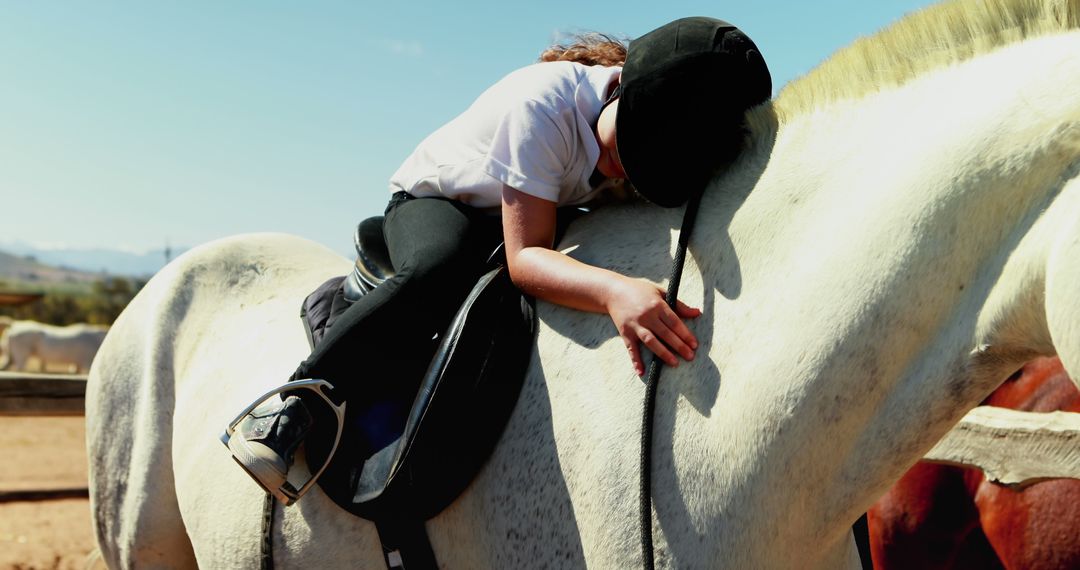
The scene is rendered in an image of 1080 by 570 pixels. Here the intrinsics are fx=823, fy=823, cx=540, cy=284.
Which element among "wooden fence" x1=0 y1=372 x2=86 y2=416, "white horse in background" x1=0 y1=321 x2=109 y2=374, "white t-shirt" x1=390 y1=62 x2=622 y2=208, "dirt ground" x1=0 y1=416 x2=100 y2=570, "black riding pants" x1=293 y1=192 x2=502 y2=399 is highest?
"white t-shirt" x1=390 y1=62 x2=622 y2=208

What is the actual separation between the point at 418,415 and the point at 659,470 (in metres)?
0.50

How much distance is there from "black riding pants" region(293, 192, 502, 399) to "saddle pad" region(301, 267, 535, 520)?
104mm

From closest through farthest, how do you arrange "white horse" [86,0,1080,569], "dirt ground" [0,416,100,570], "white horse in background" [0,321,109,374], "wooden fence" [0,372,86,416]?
"white horse" [86,0,1080,569] < "wooden fence" [0,372,86,416] < "dirt ground" [0,416,100,570] < "white horse in background" [0,321,109,374]

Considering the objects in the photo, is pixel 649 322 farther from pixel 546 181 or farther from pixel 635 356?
pixel 546 181

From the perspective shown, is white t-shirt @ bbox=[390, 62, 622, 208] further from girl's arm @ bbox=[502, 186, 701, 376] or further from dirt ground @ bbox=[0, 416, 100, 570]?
dirt ground @ bbox=[0, 416, 100, 570]

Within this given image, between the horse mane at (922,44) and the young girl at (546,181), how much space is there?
142 mm

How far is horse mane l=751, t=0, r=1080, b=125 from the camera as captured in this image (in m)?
1.26

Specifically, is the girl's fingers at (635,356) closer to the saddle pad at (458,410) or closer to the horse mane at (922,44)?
the saddle pad at (458,410)

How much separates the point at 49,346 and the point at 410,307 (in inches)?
798

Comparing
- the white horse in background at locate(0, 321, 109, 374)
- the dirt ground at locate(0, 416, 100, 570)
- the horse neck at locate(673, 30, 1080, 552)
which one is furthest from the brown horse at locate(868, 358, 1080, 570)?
the white horse in background at locate(0, 321, 109, 374)

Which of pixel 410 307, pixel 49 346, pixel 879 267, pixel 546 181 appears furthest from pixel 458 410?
pixel 49 346

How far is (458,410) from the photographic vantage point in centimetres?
163

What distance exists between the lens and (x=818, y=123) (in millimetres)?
1470

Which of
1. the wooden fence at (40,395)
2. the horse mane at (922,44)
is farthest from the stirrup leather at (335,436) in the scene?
the wooden fence at (40,395)
